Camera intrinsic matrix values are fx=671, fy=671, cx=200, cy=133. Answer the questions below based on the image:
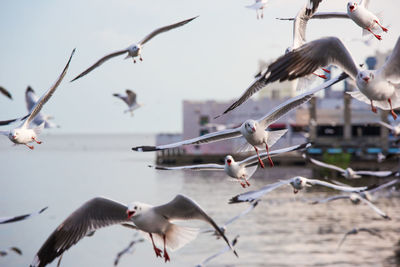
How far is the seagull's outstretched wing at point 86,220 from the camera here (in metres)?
9.06

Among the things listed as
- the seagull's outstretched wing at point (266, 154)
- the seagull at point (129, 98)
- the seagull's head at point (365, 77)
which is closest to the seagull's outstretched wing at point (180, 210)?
the seagull's outstretched wing at point (266, 154)

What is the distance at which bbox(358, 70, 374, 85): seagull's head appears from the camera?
769cm

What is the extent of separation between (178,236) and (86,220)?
1308mm

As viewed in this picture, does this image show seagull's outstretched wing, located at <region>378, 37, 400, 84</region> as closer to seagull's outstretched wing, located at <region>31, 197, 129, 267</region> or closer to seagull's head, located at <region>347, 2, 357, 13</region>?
seagull's head, located at <region>347, 2, 357, 13</region>

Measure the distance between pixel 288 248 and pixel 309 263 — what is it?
385 cm

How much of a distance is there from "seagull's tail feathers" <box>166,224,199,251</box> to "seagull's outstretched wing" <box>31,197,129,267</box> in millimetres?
690

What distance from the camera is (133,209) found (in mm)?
8664

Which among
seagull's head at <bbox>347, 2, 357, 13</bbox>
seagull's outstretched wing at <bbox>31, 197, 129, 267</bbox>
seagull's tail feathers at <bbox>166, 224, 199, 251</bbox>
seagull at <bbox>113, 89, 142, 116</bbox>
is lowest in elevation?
seagull at <bbox>113, 89, 142, 116</bbox>

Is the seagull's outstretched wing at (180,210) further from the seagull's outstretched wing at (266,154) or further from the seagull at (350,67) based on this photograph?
the seagull at (350,67)

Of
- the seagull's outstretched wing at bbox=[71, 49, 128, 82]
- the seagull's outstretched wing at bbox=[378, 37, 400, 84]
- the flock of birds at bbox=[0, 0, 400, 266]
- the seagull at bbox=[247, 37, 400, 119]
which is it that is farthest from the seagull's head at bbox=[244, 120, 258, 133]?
the seagull's outstretched wing at bbox=[71, 49, 128, 82]

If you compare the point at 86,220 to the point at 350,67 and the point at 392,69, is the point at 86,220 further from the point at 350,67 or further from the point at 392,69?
the point at 392,69

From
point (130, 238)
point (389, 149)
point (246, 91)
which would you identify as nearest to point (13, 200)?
point (130, 238)

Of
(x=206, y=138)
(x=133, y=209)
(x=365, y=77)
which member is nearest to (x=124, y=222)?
(x=133, y=209)

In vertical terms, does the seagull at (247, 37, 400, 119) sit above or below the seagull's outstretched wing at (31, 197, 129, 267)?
above
